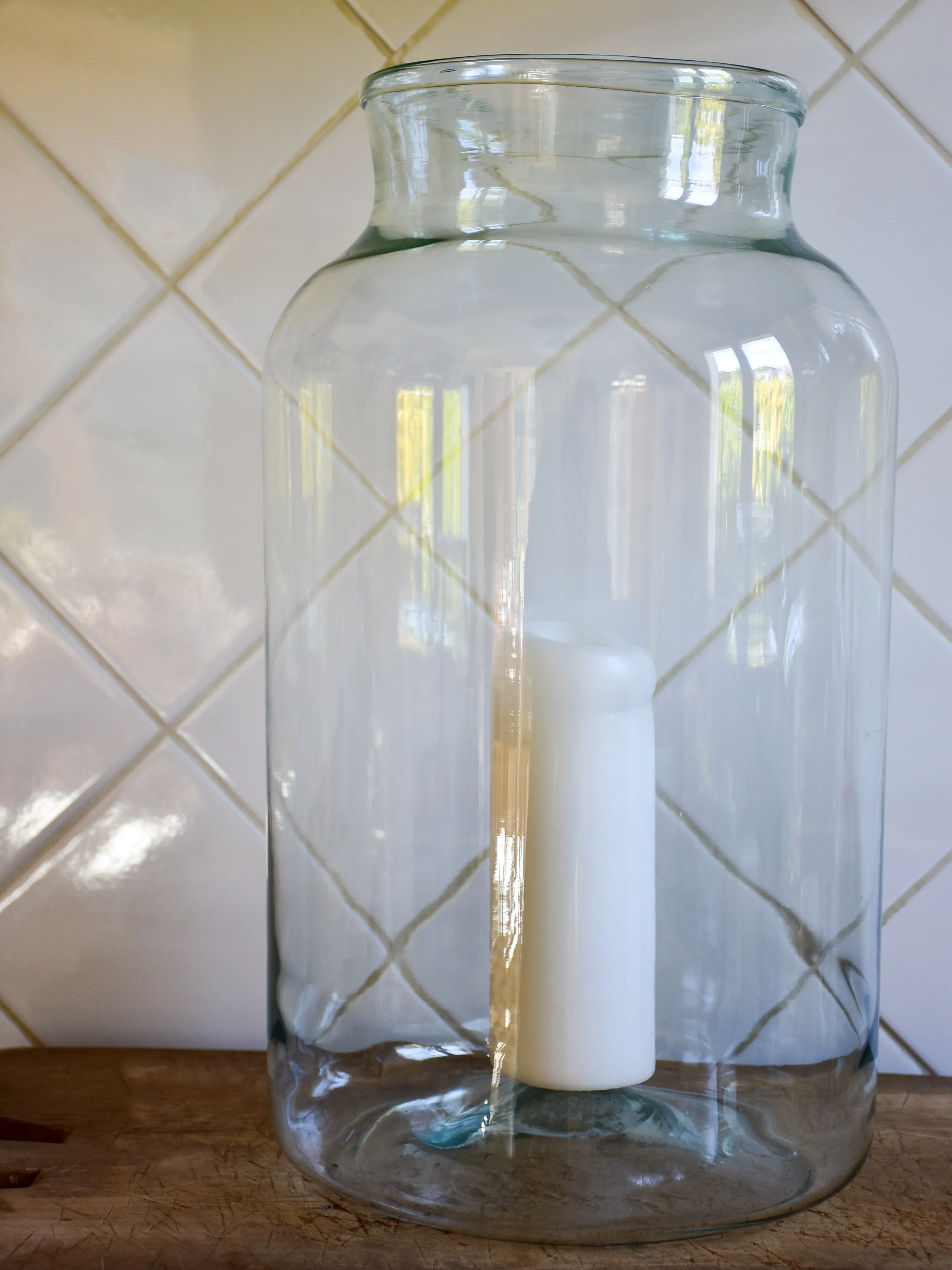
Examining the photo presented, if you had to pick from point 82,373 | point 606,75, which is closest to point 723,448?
point 606,75

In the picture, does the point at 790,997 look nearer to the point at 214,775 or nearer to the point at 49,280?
the point at 214,775

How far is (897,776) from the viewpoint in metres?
0.58

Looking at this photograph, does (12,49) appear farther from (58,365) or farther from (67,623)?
(67,623)

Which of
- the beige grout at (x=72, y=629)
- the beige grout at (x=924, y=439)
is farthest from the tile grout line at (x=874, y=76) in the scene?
the beige grout at (x=72, y=629)

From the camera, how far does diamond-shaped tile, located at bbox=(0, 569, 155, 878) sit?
1.96 feet

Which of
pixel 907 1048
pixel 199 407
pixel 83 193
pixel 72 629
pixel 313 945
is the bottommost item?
pixel 907 1048

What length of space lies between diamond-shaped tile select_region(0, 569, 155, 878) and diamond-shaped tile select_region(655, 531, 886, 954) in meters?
0.30

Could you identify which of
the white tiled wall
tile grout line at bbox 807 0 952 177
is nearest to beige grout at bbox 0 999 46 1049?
the white tiled wall

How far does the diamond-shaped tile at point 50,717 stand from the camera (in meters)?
0.60

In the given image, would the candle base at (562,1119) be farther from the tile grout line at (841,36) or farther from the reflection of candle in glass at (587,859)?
the tile grout line at (841,36)

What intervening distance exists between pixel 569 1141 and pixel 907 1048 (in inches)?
10.5

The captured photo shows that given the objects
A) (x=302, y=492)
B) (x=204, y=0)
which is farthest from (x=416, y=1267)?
(x=204, y=0)

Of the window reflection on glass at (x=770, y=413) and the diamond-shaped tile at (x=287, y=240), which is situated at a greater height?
the diamond-shaped tile at (x=287, y=240)

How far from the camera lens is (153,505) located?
0.59 meters
